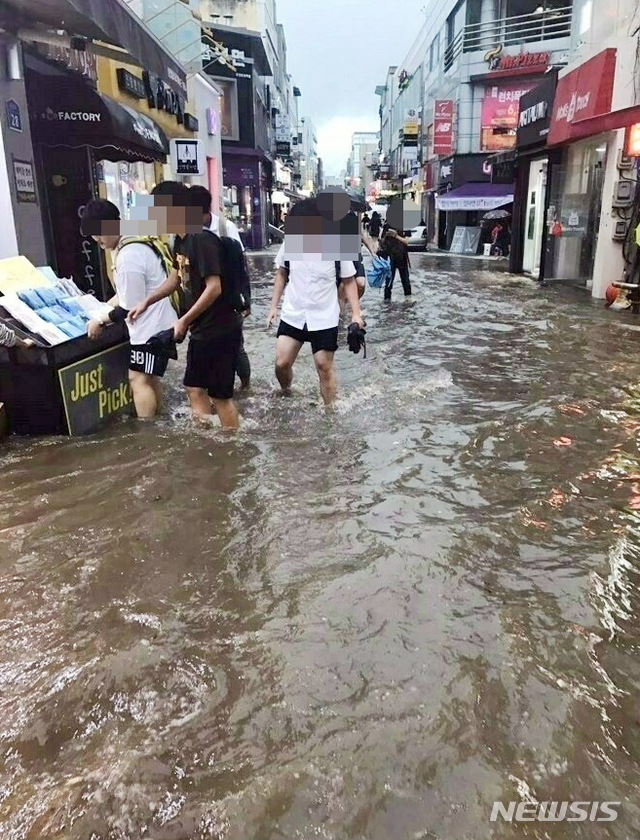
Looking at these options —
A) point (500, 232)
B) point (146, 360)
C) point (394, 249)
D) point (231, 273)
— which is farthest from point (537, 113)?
point (146, 360)

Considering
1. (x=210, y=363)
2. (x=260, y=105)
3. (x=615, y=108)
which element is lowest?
(x=210, y=363)

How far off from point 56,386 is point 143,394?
0.70m

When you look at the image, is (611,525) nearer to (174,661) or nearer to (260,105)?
(174,661)

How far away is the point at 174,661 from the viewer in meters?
2.58

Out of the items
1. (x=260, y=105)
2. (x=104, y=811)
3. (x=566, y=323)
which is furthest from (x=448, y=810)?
(x=260, y=105)

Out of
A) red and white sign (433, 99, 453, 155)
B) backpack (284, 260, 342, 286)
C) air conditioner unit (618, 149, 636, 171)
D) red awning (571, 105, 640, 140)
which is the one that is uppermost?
red and white sign (433, 99, 453, 155)

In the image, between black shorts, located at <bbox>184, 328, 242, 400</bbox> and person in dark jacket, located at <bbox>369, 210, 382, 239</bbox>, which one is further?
person in dark jacket, located at <bbox>369, 210, 382, 239</bbox>

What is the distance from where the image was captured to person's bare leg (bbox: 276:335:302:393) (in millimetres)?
5656

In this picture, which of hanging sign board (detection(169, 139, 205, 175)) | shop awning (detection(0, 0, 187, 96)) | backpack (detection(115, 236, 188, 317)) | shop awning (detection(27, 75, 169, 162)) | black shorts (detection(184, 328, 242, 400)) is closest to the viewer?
black shorts (detection(184, 328, 242, 400))

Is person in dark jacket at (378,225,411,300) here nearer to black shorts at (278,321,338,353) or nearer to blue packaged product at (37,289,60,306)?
black shorts at (278,321,338,353)

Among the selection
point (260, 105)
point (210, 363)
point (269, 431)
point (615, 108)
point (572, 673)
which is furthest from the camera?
point (260, 105)

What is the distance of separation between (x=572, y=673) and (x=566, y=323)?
878 centimetres

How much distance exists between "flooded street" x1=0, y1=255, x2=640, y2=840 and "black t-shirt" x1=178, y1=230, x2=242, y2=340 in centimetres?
84

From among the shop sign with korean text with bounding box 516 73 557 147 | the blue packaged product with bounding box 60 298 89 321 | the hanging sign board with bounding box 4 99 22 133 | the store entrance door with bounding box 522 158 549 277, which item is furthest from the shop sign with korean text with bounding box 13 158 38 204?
the store entrance door with bounding box 522 158 549 277
